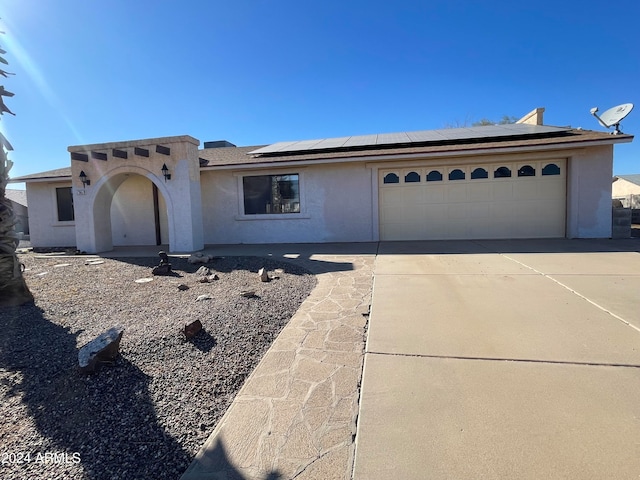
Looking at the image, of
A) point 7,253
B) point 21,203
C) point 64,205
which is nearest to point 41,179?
point 64,205

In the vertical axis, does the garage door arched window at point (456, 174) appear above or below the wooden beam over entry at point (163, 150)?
below

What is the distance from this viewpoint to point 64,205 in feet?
46.2

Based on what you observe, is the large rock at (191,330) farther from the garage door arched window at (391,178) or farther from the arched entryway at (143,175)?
the garage door arched window at (391,178)

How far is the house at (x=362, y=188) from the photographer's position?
35.1 ft

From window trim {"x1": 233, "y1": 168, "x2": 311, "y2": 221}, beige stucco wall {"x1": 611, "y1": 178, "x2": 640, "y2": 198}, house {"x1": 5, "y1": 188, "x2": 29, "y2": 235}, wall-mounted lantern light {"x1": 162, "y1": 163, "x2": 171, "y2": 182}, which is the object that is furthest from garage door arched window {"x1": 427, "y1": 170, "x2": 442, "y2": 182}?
beige stucco wall {"x1": 611, "y1": 178, "x2": 640, "y2": 198}

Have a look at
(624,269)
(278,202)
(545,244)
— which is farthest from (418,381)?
(278,202)

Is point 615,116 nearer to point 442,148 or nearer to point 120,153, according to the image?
point 442,148

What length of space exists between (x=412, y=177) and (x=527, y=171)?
11.8 ft

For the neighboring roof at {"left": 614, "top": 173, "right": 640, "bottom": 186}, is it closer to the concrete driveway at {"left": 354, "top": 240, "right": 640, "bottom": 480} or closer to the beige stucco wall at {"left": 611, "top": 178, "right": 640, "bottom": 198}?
the beige stucco wall at {"left": 611, "top": 178, "right": 640, "bottom": 198}

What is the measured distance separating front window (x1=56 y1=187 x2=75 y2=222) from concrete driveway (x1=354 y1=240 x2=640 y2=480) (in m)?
14.0

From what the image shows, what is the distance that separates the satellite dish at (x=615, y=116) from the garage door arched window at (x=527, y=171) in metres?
2.33

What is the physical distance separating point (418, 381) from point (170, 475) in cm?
191

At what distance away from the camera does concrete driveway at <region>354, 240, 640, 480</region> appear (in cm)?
200

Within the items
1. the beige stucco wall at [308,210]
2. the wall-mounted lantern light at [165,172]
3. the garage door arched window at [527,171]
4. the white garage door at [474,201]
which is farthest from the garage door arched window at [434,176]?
the wall-mounted lantern light at [165,172]
